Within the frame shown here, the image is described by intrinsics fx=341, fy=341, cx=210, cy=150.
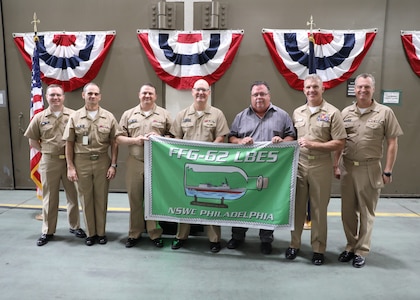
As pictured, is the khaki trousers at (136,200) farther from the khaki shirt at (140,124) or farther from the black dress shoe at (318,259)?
the black dress shoe at (318,259)

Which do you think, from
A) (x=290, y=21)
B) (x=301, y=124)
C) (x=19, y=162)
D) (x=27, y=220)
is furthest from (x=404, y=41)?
(x=19, y=162)

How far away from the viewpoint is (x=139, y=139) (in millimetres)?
3346

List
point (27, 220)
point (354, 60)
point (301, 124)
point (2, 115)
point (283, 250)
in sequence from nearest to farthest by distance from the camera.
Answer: point (301, 124) → point (283, 250) → point (27, 220) → point (354, 60) → point (2, 115)

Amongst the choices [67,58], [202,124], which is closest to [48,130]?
[202,124]

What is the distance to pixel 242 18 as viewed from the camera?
5.23 m

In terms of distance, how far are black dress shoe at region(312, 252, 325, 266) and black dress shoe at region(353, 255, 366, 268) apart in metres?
0.28

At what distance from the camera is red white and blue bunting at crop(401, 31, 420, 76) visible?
5168 millimetres

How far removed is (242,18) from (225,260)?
3678 mm

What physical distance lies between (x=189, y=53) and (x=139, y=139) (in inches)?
92.5

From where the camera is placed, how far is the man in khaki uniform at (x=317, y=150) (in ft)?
9.91

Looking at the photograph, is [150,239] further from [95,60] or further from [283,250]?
[95,60]

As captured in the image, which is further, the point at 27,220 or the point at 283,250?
the point at 27,220

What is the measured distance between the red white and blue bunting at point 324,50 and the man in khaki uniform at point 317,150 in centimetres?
223

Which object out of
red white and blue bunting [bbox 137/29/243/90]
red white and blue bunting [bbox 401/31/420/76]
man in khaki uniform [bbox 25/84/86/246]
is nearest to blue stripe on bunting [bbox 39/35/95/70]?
red white and blue bunting [bbox 137/29/243/90]
